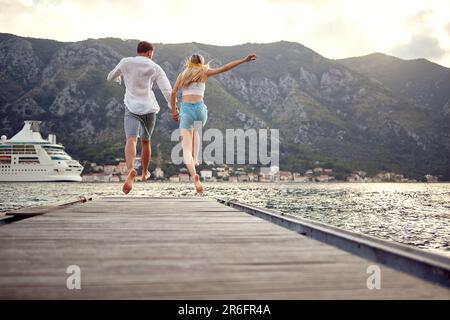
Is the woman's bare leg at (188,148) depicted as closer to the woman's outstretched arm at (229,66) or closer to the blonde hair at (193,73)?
the blonde hair at (193,73)

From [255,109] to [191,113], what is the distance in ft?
454

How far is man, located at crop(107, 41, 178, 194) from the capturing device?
8.18 metres

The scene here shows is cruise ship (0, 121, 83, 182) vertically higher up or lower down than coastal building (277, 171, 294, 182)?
higher up

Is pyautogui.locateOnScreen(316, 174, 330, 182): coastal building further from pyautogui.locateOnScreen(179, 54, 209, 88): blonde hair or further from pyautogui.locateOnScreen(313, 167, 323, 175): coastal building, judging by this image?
pyautogui.locateOnScreen(179, 54, 209, 88): blonde hair

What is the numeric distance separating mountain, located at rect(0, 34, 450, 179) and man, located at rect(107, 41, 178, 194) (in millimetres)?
115247

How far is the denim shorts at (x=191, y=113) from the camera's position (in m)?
8.54

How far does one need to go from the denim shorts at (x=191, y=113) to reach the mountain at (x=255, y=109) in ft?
378

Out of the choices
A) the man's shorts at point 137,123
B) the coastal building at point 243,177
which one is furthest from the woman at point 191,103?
the coastal building at point 243,177

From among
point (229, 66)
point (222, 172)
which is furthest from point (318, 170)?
point (229, 66)

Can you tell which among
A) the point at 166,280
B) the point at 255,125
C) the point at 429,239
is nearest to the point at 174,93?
the point at 166,280

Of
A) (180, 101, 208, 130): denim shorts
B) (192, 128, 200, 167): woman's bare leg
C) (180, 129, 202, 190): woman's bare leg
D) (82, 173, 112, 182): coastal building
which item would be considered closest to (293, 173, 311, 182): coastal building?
(82, 173, 112, 182): coastal building

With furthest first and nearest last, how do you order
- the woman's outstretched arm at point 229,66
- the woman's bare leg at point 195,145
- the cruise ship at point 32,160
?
the cruise ship at point 32,160 < the woman's bare leg at point 195,145 < the woman's outstretched arm at point 229,66

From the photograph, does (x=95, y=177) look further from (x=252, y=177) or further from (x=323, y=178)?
(x=323, y=178)
